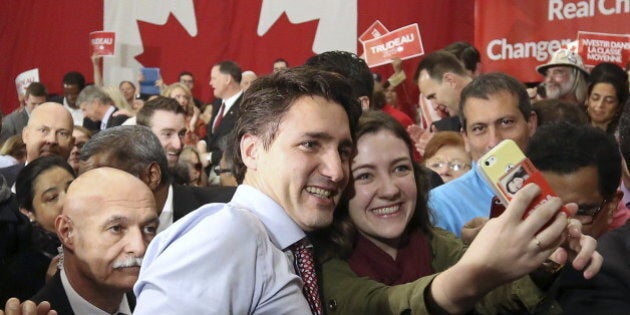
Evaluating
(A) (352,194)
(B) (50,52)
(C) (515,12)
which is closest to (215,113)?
(C) (515,12)

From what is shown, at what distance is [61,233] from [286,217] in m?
1.21

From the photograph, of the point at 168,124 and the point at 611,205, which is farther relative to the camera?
the point at 168,124

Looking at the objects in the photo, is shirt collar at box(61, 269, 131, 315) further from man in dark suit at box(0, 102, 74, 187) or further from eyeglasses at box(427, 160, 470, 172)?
man in dark suit at box(0, 102, 74, 187)

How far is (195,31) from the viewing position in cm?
1155

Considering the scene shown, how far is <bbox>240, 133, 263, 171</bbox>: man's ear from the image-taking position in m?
2.04

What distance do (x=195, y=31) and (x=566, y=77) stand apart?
20.6 ft

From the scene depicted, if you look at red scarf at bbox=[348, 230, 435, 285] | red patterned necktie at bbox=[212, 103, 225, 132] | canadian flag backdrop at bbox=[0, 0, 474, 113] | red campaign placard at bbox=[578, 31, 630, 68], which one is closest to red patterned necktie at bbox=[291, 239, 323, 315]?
red scarf at bbox=[348, 230, 435, 285]

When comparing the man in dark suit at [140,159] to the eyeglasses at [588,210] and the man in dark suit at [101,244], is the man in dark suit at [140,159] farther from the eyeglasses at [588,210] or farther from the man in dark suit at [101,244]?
the eyeglasses at [588,210]

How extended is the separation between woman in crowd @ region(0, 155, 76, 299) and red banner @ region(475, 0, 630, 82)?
146 inches

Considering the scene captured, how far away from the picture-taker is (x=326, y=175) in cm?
200

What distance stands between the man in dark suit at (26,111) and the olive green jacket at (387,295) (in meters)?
7.28

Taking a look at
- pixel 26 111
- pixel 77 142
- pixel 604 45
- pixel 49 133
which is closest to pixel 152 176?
pixel 49 133

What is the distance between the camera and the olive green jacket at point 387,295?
198 centimetres

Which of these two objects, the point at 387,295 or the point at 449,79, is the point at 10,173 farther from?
the point at 387,295
